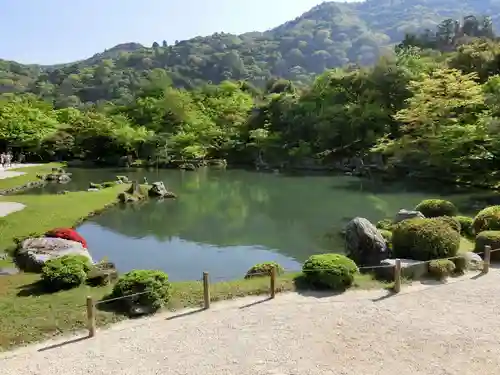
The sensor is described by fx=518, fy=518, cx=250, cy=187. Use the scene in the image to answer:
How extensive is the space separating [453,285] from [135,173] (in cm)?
3738

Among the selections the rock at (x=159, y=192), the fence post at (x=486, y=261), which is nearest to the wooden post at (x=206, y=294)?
the fence post at (x=486, y=261)

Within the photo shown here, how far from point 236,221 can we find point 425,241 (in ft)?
42.2

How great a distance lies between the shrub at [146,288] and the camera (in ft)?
34.9

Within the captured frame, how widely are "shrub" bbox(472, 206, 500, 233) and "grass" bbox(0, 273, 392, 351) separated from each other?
584cm

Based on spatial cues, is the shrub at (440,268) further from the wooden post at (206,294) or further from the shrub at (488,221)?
the wooden post at (206,294)

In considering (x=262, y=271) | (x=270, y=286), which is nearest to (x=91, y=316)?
(x=270, y=286)

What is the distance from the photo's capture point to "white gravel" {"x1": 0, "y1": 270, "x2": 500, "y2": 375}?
8.08 meters

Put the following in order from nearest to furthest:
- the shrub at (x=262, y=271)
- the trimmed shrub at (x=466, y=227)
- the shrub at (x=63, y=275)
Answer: the shrub at (x=63, y=275) → the shrub at (x=262, y=271) → the trimmed shrub at (x=466, y=227)

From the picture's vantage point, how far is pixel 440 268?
488 inches

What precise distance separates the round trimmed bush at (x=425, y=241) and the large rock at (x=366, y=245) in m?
0.50

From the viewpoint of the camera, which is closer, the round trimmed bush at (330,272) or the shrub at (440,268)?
the round trimmed bush at (330,272)

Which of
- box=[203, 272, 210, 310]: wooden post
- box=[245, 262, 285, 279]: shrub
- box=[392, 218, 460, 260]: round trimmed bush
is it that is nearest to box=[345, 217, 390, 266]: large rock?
box=[392, 218, 460, 260]: round trimmed bush

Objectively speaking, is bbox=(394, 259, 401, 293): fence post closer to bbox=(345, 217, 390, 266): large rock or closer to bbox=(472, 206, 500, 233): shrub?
bbox=(345, 217, 390, 266): large rock

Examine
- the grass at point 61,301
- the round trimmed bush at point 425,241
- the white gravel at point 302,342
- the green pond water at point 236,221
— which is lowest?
the green pond water at point 236,221
